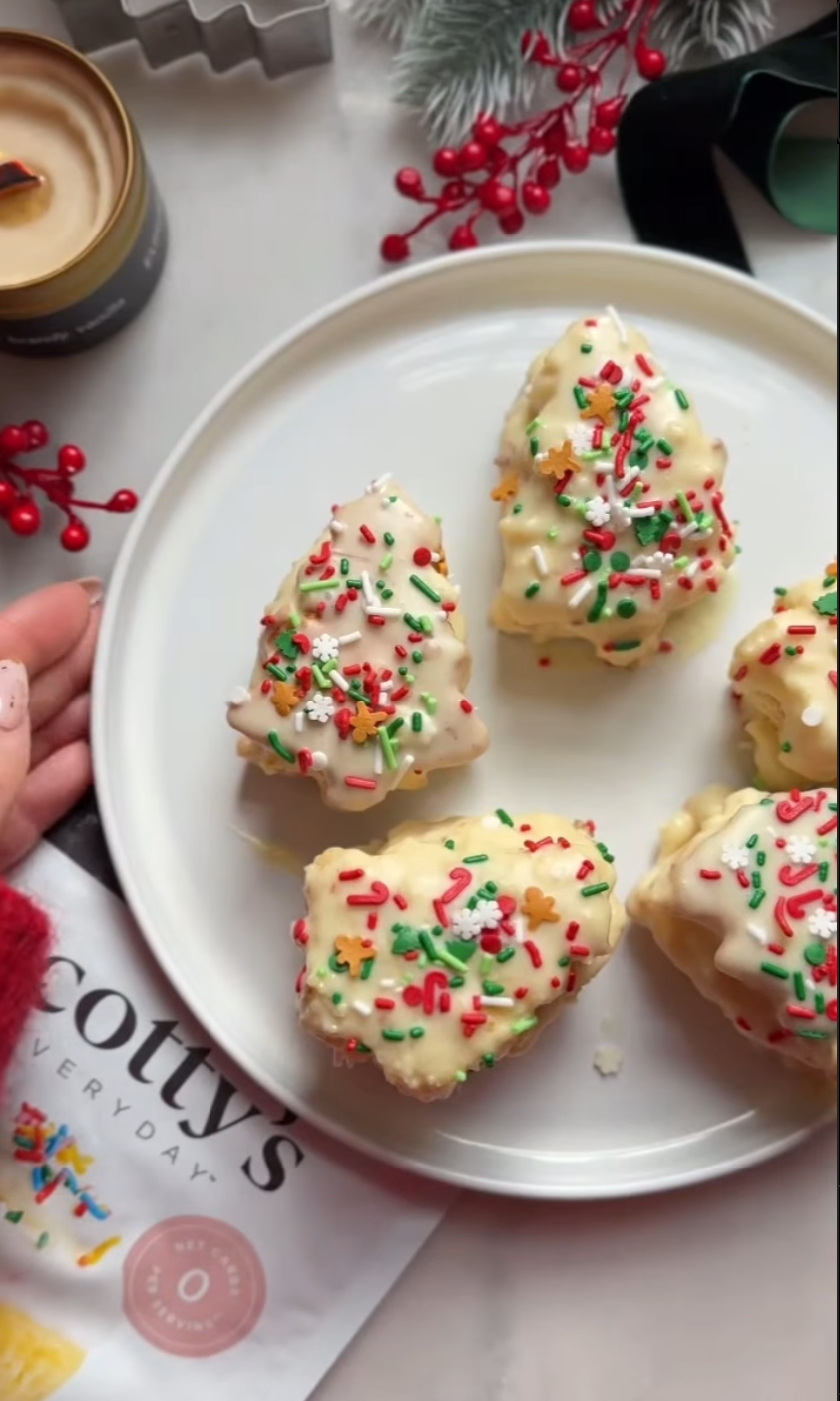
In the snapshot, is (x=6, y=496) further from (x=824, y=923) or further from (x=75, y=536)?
(x=824, y=923)

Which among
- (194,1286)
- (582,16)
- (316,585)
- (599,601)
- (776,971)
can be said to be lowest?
(194,1286)

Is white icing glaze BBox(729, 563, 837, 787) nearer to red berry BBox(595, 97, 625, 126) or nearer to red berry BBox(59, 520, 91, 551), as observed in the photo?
red berry BBox(595, 97, 625, 126)

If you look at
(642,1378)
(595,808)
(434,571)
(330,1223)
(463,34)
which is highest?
(463,34)

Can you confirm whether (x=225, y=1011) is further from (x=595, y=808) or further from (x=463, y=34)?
(x=463, y=34)

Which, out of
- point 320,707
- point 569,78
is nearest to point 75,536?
point 320,707

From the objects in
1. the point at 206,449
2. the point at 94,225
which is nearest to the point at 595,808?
the point at 206,449

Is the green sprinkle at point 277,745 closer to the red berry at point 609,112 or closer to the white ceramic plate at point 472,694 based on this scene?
the white ceramic plate at point 472,694
